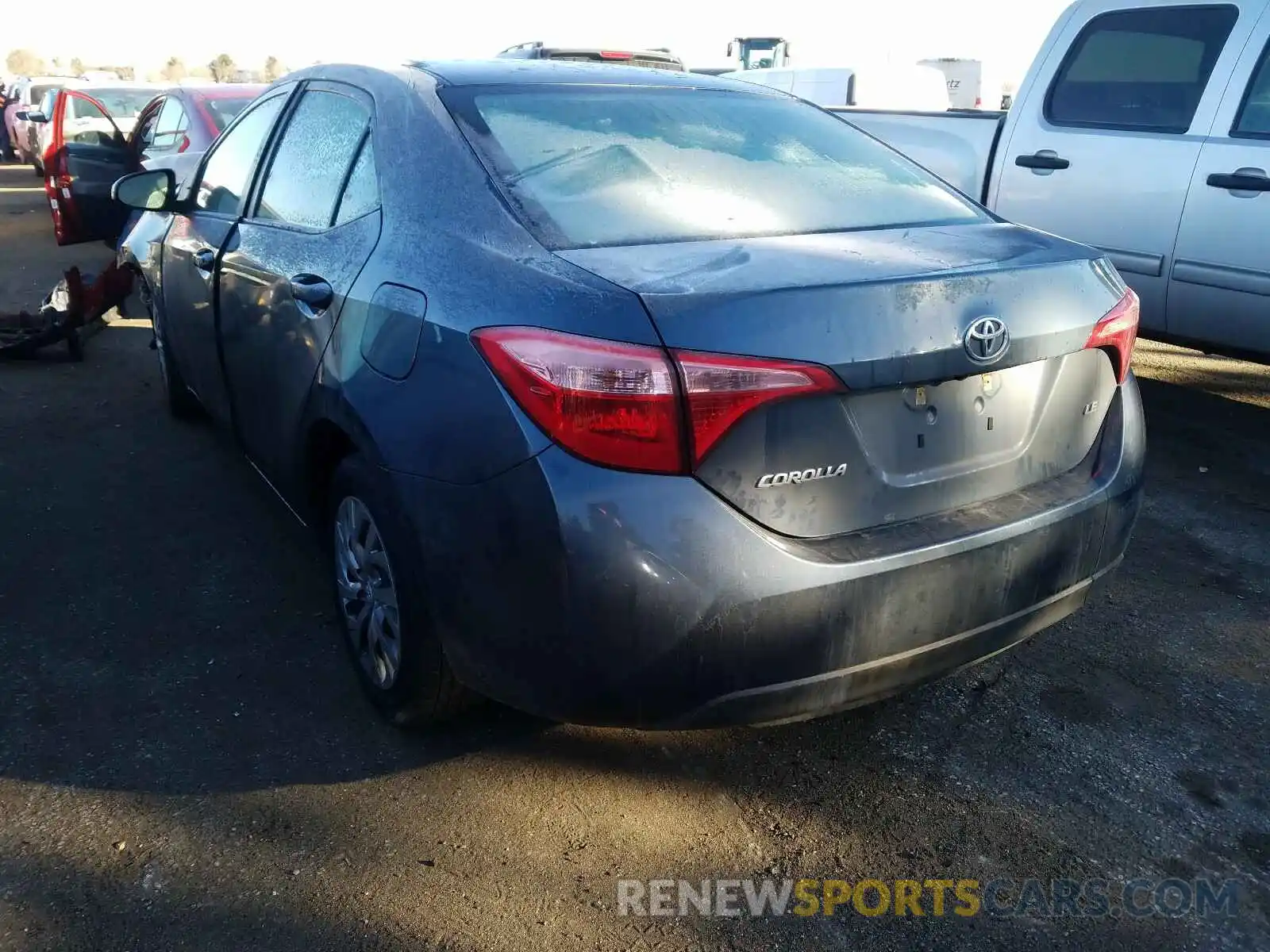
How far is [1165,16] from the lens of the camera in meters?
5.16

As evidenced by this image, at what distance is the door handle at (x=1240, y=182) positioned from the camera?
177 inches

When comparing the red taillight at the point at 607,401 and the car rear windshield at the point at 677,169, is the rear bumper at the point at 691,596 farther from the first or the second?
the car rear windshield at the point at 677,169

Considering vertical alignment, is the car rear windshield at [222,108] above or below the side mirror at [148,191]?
below

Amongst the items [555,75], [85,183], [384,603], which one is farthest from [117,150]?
[384,603]

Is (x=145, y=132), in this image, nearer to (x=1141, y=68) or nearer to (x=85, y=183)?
(x=85, y=183)

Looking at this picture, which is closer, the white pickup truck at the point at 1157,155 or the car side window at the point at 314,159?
the car side window at the point at 314,159

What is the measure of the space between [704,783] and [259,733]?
3.80 ft

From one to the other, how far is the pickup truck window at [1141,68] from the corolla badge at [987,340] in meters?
3.41

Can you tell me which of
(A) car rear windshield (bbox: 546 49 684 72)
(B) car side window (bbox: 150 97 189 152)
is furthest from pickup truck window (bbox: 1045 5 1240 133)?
(B) car side window (bbox: 150 97 189 152)

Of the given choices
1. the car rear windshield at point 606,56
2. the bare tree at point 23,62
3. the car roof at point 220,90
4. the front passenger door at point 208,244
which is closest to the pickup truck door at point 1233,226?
the front passenger door at point 208,244

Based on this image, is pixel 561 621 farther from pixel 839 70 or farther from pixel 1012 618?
pixel 839 70

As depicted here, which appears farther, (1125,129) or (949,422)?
(1125,129)

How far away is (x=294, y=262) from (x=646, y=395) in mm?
1471

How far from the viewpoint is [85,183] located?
26.7 feet
